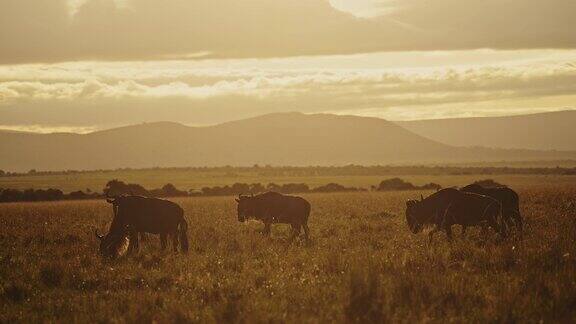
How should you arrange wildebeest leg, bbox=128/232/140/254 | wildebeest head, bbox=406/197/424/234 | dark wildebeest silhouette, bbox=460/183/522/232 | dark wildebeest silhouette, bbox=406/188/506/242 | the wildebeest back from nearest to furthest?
wildebeest leg, bbox=128/232/140/254 → the wildebeest back → dark wildebeest silhouette, bbox=406/188/506/242 → wildebeest head, bbox=406/197/424/234 → dark wildebeest silhouette, bbox=460/183/522/232

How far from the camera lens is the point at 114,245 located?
18.1m

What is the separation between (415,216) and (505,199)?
2886mm

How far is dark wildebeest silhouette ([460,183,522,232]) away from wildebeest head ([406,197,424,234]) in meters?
1.42

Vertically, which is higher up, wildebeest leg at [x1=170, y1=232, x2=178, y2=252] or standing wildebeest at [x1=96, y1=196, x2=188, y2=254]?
standing wildebeest at [x1=96, y1=196, x2=188, y2=254]

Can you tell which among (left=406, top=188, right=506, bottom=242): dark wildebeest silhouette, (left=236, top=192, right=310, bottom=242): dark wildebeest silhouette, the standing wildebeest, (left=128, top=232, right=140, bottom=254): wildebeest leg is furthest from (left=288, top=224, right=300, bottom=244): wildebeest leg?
(left=128, top=232, right=140, bottom=254): wildebeest leg

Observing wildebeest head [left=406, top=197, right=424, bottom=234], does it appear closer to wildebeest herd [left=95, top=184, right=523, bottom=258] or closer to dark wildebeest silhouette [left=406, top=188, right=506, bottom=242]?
wildebeest herd [left=95, top=184, right=523, bottom=258]

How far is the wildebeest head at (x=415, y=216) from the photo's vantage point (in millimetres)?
21016

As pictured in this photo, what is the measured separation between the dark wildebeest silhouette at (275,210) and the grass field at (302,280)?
2.02 metres

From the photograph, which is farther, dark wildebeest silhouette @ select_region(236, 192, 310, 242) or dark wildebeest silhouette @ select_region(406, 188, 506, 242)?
dark wildebeest silhouette @ select_region(236, 192, 310, 242)

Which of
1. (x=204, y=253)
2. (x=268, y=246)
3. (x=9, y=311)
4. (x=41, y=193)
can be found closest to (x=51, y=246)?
(x=204, y=253)

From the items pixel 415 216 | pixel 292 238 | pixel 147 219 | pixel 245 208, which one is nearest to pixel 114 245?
pixel 147 219

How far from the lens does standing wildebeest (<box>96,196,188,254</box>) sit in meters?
18.8

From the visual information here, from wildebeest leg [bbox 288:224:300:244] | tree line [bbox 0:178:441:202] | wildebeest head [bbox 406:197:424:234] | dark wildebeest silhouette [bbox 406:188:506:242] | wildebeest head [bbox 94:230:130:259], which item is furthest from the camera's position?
tree line [bbox 0:178:441:202]

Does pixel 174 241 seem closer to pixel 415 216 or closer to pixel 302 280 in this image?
pixel 302 280
